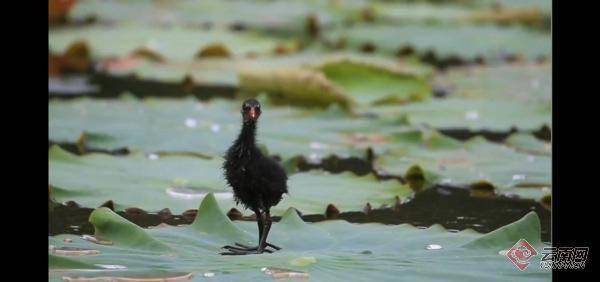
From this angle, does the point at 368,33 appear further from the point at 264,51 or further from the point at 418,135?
the point at 418,135

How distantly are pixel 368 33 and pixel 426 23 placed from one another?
604mm

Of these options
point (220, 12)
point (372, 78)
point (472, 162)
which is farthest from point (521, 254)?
point (220, 12)

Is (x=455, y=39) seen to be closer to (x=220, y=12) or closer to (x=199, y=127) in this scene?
(x=220, y=12)

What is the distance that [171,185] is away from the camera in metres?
3.81

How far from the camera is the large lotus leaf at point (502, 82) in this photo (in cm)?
594

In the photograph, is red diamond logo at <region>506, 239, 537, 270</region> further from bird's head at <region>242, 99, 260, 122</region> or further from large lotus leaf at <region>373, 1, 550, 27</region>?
large lotus leaf at <region>373, 1, 550, 27</region>

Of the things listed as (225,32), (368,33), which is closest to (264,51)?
(225,32)

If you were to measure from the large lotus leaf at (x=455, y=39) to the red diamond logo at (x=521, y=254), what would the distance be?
14.9ft

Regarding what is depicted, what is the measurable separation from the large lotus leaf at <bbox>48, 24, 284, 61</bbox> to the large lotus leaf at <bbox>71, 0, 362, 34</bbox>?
54cm

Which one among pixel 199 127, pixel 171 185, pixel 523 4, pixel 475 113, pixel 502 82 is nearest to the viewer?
pixel 171 185

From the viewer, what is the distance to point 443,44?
7.75 metres

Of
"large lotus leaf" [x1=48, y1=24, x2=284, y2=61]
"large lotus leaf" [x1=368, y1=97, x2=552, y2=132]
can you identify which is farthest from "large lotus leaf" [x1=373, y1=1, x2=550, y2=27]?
"large lotus leaf" [x1=368, y1=97, x2=552, y2=132]

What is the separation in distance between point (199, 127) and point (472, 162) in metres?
1.13
